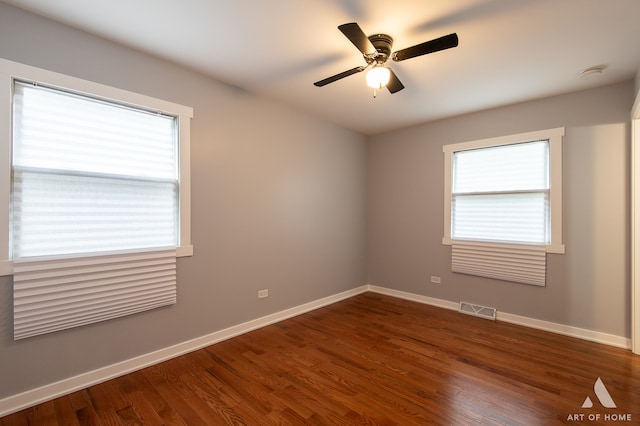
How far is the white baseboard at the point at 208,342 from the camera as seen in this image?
6.58 feet

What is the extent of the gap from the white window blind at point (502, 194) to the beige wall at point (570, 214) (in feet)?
0.69

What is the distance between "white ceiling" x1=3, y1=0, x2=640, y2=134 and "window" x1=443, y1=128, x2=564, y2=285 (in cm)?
72

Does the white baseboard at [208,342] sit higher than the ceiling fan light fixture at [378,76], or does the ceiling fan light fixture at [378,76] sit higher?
the ceiling fan light fixture at [378,76]

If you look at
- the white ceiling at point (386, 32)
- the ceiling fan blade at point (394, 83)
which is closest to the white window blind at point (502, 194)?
the white ceiling at point (386, 32)

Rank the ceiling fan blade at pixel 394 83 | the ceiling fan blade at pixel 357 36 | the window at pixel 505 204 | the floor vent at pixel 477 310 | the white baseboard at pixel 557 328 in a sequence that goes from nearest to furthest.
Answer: the ceiling fan blade at pixel 357 36, the ceiling fan blade at pixel 394 83, the white baseboard at pixel 557 328, the window at pixel 505 204, the floor vent at pixel 477 310

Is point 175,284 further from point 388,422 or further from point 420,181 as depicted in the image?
point 420,181

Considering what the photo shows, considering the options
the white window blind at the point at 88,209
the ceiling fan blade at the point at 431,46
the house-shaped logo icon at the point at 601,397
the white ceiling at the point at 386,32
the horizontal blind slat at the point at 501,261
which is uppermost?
the white ceiling at the point at 386,32

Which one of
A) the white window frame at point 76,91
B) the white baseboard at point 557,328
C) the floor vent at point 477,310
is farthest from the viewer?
the floor vent at point 477,310

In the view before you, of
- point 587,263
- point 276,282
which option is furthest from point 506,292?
point 276,282

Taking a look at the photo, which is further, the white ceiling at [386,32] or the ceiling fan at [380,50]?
the white ceiling at [386,32]

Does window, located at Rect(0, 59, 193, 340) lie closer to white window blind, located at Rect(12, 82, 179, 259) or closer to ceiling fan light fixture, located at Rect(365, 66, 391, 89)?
white window blind, located at Rect(12, 82, 179, 259)

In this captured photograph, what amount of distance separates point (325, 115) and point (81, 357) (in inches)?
147

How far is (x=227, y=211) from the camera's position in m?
3.13

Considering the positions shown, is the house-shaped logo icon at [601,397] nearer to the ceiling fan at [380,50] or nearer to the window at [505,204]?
the window at [505,204]
